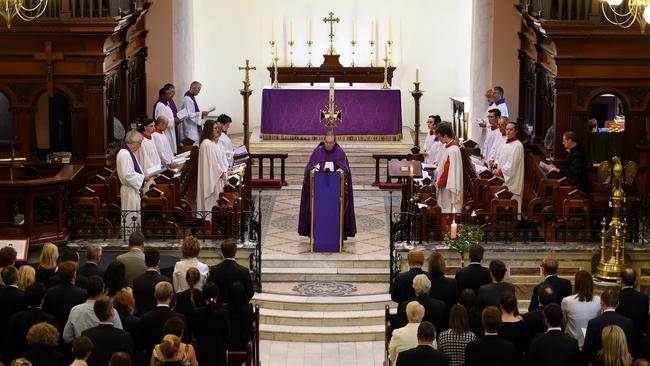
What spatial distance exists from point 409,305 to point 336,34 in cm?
1914

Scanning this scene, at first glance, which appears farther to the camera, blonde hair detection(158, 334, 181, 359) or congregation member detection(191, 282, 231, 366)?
congregation member detection(191, 282, 231, 366)

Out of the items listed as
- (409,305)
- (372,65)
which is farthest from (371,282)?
(372,65)

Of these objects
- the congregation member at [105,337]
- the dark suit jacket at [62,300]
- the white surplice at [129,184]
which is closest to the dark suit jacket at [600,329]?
the congregation member at [105,337]

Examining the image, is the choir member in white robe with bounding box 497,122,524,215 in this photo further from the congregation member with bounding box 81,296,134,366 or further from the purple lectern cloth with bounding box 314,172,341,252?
the congregation member with bounding box 81,296,134,366

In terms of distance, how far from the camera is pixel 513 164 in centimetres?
2019

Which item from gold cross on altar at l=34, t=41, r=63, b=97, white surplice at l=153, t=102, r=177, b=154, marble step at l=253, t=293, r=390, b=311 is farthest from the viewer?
white surplice at l=153, t=102, r=177, b=154

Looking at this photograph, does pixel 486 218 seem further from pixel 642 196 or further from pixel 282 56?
pixel 282 56

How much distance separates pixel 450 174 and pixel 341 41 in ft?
38.4

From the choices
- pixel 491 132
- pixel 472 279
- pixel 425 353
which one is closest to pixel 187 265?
pixel 472 279

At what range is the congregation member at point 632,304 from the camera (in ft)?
43.5

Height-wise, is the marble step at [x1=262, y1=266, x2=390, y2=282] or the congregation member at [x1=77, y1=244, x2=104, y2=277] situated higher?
the congregation member at [x1=77, y1=244, x2=104, y2=277]

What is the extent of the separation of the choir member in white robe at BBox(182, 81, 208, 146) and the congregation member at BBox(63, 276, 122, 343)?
12285 millimetres

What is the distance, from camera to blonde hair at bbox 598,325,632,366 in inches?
433

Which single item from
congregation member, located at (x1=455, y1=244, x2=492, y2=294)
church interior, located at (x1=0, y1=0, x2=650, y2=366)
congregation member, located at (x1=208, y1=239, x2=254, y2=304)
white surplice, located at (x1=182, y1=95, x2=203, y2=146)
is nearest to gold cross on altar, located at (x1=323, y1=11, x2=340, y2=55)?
church interior, located at (x1=0, y1=0, x2=650, y2=366)
